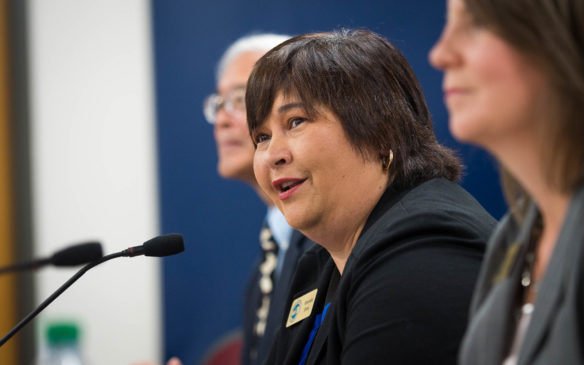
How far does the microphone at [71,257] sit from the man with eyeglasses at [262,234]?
2.18 feet

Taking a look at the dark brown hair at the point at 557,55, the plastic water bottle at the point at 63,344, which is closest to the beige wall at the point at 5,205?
the plastic water bottle at the point at 63,344

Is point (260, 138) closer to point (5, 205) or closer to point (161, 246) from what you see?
point (161, 246)

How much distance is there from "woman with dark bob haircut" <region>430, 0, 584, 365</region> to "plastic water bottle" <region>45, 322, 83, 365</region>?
40.6 inches

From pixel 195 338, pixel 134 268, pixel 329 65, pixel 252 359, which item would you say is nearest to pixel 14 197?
pixel 134 268

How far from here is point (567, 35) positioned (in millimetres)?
870

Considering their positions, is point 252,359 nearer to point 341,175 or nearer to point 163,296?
point 341,175

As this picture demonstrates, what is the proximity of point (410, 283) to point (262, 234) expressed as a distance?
1273 mm

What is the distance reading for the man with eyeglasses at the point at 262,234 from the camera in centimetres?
212

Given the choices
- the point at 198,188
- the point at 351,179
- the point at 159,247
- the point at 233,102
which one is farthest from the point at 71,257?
the point at 198,188

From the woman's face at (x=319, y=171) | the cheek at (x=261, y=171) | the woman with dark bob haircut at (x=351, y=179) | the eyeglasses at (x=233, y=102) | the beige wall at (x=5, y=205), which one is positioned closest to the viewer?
the woman with dark bob haircut at (x=351, y=179)

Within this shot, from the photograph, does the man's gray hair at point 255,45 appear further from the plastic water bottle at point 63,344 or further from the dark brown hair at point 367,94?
the plastic water bottle at point 63,344

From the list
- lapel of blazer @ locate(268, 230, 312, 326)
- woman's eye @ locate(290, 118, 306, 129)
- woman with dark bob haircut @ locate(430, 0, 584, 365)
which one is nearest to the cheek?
woman's eye @ locate(290, 118, 306, 129)

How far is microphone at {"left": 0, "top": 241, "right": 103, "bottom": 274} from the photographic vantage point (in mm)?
1400

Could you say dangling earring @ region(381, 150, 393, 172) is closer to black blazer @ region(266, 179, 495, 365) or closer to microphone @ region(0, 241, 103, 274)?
black blazer @ region(266, 179, 495, 365)
